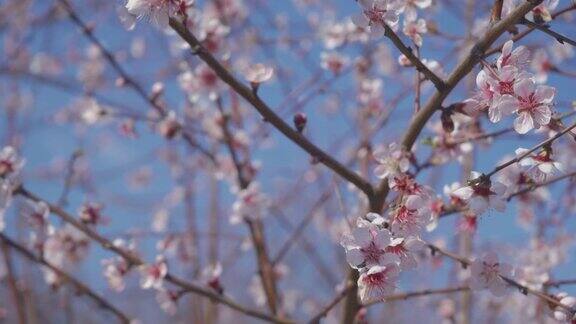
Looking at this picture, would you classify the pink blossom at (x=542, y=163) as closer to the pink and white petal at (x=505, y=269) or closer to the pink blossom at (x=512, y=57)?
the pink blossom at (x=512, y=57)

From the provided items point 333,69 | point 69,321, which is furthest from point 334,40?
point 69,321

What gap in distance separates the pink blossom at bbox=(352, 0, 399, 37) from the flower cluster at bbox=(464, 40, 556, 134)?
0.78ft

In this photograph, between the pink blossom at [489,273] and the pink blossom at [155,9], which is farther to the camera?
the pink blossom at [489,273]

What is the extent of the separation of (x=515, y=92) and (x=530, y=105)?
0.05m

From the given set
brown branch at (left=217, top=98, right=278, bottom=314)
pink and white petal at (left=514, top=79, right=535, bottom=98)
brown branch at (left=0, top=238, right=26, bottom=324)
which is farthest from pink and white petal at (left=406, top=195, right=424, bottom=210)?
brown branch at (left=0, top=238, right=26, bottom=324)

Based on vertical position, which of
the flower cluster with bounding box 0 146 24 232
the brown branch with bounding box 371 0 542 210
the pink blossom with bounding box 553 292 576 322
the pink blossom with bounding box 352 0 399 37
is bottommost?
the pink blossom with bounding box 553 292 576 322

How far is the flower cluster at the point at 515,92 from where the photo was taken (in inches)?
48.9

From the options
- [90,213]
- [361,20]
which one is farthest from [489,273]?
[90,213]

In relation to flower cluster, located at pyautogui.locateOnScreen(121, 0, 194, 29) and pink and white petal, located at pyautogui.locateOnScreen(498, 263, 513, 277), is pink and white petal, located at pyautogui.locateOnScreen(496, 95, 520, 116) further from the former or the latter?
flower cluster, located at pyautogui.locateOnScreen(121, 0, 194, 29)

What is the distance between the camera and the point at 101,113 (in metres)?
2.72

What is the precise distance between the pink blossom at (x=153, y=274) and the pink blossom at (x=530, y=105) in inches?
47.2

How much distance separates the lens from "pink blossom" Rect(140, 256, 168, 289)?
6.36 feet

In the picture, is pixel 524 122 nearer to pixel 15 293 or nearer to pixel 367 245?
pixel 367 245

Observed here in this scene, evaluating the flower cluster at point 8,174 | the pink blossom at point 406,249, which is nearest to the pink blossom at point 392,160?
the pink blossom at point 406,249
